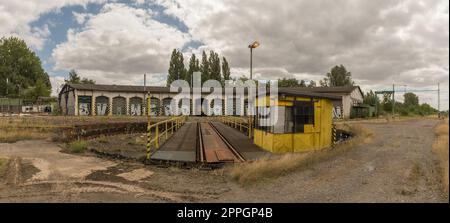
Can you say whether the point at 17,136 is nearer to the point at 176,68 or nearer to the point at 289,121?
the point at 289,121

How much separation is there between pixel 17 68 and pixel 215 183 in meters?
92.1

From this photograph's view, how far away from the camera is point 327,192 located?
7152 millimetres

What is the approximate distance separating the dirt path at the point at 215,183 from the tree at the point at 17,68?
80896 mm

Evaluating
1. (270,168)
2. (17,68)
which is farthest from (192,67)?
(270,168)

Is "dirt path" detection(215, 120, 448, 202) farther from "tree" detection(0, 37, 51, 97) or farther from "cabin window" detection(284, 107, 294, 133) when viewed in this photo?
"tree" detection(0, 37, 51, 97)

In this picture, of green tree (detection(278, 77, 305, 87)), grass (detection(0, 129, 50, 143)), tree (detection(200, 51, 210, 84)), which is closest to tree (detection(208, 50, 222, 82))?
tree (detection(200, 51, 210, 84))

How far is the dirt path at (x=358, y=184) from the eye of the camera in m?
6.73

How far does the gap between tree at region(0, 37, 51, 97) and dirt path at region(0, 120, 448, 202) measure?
265ft

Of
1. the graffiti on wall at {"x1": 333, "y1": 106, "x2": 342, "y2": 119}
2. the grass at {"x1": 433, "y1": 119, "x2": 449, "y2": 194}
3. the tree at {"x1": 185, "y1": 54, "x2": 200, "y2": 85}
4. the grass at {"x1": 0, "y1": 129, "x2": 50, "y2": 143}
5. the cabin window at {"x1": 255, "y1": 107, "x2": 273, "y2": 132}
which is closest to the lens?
the grass at {"x1": 433, "y1": 119, "x2": 449, "y2": 194}

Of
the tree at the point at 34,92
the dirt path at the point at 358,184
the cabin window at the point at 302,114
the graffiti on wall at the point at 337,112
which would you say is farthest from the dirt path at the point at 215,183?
the tree at the point at 34,92

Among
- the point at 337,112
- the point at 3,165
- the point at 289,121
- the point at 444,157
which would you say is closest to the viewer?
the point at 444,157

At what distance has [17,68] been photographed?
81312 mm

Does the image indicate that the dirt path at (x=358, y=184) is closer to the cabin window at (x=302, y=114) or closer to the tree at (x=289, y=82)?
the cabin window at (x=302, y=114)

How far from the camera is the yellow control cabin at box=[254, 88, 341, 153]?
13.2 m
